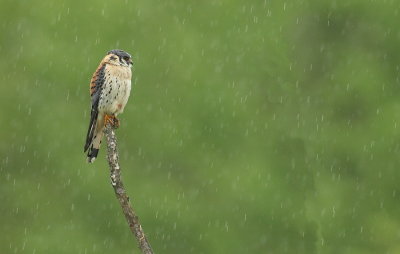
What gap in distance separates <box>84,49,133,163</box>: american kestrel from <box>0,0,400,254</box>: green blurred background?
4.62 m

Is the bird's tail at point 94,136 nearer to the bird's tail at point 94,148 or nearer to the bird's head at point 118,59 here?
the bird's tail at point 94,148

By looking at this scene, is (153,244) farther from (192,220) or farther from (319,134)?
(319,134)

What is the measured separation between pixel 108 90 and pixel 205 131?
17.2 ft

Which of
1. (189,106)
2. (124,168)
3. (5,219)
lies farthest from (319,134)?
(5,219)

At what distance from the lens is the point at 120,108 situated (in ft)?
27.3

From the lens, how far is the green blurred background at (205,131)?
42.6 feet

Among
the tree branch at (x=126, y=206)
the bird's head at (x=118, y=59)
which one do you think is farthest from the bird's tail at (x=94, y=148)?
the tree branch at (x=126, y=206)

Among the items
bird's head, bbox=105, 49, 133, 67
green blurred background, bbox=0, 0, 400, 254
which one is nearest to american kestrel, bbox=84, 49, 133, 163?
bird's head, bbox=105, 49, 133, 67

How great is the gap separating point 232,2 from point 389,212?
4382 millimetres

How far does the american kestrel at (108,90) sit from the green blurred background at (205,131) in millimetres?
4619

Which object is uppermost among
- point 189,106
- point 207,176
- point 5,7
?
point 5,7

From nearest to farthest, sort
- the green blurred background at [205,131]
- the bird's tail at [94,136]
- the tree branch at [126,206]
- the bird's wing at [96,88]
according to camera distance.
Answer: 1. the tree branch at [126,206]
2. the bird's tail at [94,136]
3. the bird's wing at [96,88]
4. the green blurred background at [205,131]

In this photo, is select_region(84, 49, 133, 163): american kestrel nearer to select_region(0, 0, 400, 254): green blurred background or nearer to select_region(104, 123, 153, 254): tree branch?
select_region(104, 123, 153, 254): tree branch

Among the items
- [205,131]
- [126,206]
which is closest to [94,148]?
[126,206]
